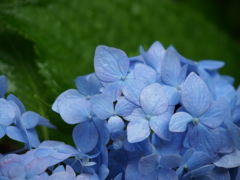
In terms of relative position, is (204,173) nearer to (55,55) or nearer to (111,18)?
(55,55)

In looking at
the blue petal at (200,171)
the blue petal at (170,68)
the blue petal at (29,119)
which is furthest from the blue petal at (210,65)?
the blue petal at (29,119)

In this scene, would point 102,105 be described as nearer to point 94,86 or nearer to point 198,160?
point 94,86

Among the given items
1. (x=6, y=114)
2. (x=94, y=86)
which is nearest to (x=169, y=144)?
(x=94, y=86)

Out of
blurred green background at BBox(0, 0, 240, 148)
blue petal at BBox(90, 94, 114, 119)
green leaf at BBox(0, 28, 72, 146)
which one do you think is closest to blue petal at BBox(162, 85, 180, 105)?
blue petal at BBox(90, 94, 114, 119)

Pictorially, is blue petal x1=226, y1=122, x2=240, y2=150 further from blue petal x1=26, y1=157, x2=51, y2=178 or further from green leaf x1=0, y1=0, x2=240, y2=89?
green leaf x1=0, y1=0, x2=240, y2=89

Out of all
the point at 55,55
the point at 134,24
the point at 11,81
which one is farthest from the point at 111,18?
the point at 11,81


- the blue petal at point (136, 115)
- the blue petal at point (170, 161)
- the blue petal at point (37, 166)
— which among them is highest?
the blue petal at point (136, 115)

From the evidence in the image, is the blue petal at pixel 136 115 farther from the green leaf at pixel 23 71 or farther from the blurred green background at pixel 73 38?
the green leaf at pixel 23 71
